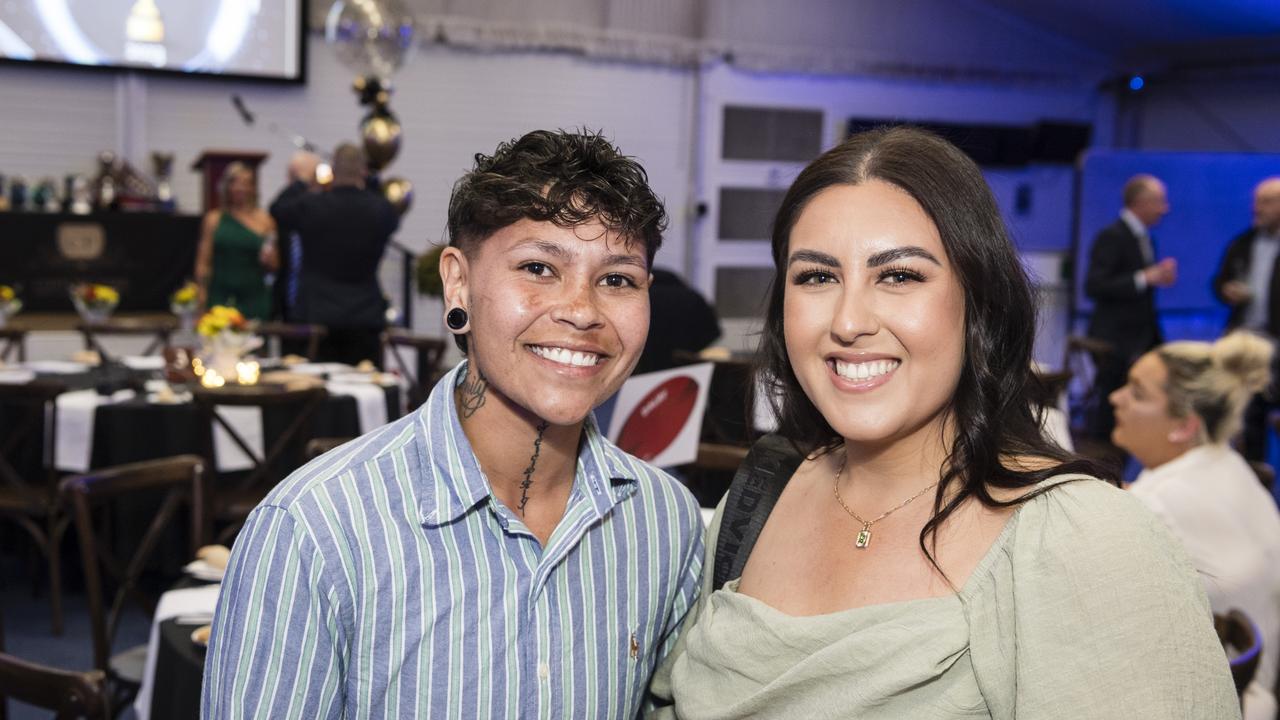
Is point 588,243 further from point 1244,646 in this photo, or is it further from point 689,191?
point 689,191

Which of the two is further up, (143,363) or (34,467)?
(143,363)

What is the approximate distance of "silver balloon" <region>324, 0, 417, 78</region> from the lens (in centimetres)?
806

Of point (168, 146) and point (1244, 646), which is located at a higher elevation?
point (168, 146)

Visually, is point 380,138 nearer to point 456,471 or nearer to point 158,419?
point 158,419

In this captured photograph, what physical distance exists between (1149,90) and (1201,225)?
261cm

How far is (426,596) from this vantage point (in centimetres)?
133

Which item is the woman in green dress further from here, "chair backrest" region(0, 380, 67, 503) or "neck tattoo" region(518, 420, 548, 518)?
"neck tattoo" region(518, 420, 548, 518)

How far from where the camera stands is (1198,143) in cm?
1247

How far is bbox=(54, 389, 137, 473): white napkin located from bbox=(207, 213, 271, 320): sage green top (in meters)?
2.37

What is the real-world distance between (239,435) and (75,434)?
1.98 ft

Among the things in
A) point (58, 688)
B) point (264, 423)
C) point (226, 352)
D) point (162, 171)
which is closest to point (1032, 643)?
point (58, 688)

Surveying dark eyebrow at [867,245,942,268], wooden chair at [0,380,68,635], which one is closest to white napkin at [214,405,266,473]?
wooden chair at [0,380,68,635]

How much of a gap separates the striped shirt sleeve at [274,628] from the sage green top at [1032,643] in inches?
18.7

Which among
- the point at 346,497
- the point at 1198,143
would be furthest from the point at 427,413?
the point at 1198,143
